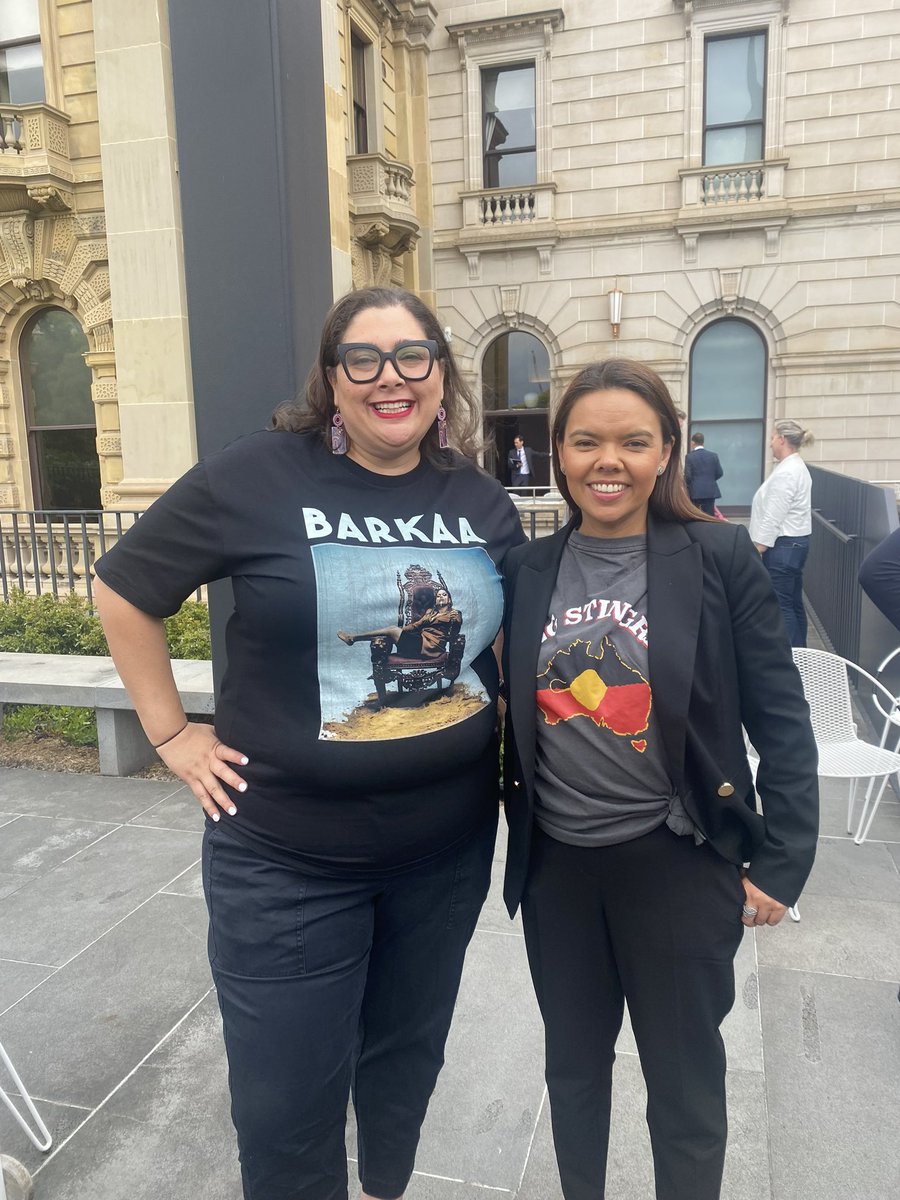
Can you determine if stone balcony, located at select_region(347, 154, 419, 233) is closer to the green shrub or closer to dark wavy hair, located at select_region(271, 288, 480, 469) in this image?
the green shrub

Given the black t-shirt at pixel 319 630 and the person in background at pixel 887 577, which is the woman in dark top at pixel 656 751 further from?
the person in background at pixel 887 577

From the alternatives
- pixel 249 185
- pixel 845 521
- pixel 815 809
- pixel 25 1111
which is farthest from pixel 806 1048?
pixel 845 521

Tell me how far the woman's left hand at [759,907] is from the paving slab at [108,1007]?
1992 mm

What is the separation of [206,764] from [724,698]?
42.5 inches

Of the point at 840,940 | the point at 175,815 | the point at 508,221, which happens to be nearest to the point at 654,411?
the point at 840,940

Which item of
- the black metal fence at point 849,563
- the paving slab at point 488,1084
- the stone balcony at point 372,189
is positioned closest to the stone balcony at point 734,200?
the stone balcony at point 372,189

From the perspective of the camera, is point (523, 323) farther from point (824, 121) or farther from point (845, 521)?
point (845, 521)

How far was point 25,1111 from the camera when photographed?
99.5 inches

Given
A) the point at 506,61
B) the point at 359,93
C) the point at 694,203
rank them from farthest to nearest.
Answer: the point at 506,61, the point at 694,203, the point at 359,93

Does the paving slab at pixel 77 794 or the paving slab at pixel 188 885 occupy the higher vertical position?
the paving slab at pixel 188 885

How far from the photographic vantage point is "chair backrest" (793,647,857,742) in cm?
410

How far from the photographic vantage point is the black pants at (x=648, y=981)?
180cm

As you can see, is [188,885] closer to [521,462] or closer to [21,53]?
[21,53]

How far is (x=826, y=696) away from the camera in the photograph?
415cm
